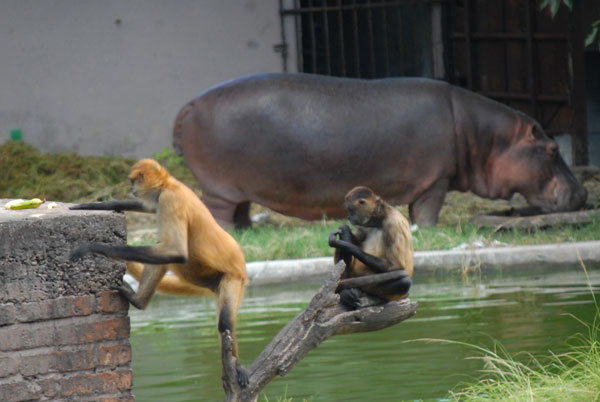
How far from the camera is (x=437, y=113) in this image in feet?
29.4

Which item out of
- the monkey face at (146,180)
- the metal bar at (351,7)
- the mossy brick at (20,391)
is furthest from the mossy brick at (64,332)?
the metal bar at (351,7)

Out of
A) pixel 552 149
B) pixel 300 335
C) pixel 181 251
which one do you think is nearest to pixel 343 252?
pixel 300 335

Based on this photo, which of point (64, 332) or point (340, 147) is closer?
point (64, 332)

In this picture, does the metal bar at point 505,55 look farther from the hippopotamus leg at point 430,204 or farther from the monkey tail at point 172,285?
the monkey tail at point 172,285

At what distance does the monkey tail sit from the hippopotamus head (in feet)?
17.1

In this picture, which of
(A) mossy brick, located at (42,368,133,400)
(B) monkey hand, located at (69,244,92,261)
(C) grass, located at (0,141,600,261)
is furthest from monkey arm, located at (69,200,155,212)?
(C) grass, located at (0,141,600,261)

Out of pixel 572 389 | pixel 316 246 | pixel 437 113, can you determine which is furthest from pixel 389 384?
pixel 437 113

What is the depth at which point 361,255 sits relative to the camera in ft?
13.2

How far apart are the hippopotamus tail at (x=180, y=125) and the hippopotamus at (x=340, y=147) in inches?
0.5

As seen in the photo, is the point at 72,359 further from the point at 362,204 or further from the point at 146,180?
the point at 362,204

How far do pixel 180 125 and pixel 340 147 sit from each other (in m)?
1.42

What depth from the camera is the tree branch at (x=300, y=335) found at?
3885 mm

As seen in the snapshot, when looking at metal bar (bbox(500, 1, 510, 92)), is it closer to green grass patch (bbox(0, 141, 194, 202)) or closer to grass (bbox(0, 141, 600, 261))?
grass (bbox(0, 141, 600, 261))

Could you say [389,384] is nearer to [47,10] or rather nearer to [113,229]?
[113,229]
